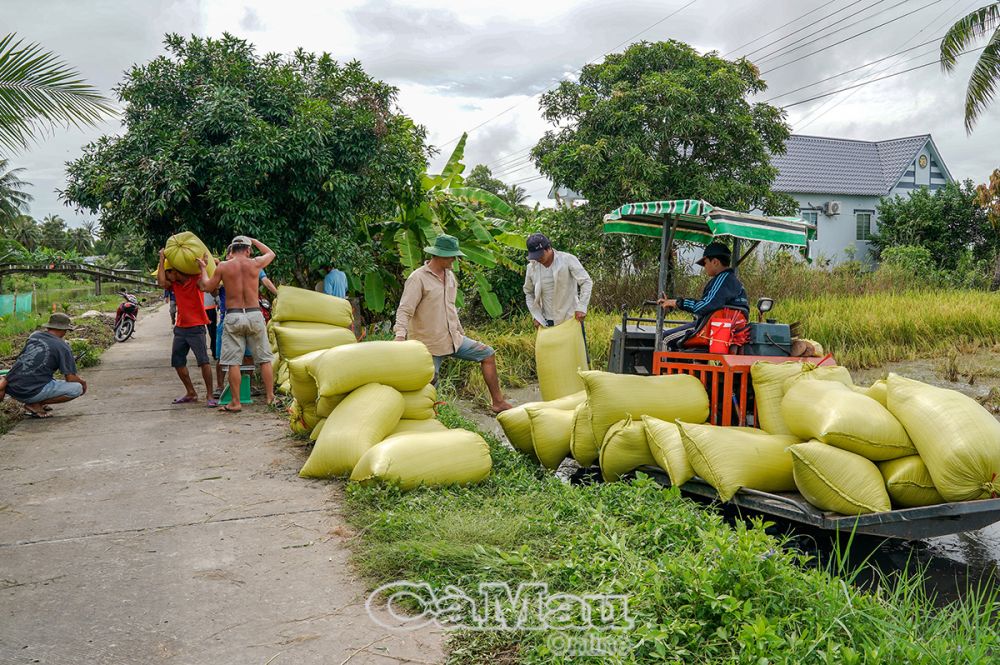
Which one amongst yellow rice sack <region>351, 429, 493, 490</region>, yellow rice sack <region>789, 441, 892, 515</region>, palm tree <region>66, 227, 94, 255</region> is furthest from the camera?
palm tree <region>66, 227, 94, 255</region>

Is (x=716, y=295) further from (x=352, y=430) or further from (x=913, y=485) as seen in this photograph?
(x=352, y=430)

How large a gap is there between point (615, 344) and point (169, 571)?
4253mm

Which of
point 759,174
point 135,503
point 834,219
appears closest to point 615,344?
point 135,503

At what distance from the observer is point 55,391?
7.40 meters

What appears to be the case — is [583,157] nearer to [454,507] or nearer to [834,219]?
[454,507]

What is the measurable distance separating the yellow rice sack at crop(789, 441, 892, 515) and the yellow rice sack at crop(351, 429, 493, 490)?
1.94 metres

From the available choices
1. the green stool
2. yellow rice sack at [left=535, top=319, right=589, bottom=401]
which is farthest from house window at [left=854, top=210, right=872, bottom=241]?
the green stool

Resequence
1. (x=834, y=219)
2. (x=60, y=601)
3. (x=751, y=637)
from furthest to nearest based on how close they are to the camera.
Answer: (x=834, y=219), (x=60, y=601), (x=751, y=637)

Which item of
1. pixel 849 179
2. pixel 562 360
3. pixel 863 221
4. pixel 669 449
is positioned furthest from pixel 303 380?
pixel 849 179

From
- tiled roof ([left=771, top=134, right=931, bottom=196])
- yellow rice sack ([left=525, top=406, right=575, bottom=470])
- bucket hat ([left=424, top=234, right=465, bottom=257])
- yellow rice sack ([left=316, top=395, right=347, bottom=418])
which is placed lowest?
yellow rice sack ([left=525, top=406, right=575, bottom=470])

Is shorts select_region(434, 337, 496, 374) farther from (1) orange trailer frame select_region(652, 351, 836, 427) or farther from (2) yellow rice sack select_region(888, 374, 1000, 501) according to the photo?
(2) yellow rice sack select_region(888, 374, 1000, 501)

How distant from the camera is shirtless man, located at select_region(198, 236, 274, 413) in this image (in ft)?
24.6

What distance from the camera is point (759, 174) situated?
14.6m

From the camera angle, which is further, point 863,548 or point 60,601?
point 863,548
